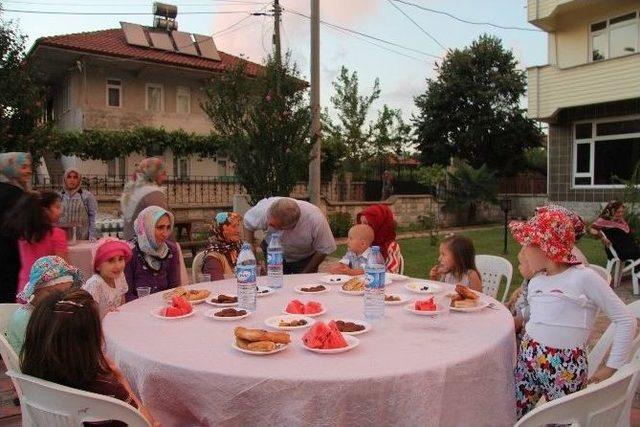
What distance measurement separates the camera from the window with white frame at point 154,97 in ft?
76.2

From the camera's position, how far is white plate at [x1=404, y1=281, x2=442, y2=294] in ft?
12.2

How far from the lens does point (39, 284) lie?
308 centimetres

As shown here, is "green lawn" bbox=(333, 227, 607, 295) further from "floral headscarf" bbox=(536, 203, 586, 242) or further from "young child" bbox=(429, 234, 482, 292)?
"floral headscarf" bbox=(536, 203, 586, 242)

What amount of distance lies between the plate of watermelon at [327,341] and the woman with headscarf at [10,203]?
3558mm

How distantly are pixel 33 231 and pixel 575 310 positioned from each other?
4.14 meters

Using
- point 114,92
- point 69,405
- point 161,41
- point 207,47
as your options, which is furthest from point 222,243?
point 207,47

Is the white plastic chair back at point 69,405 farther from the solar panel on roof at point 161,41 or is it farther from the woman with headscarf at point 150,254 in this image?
the solar panel on roof at point 161,41

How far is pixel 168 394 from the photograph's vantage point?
87.5 inches

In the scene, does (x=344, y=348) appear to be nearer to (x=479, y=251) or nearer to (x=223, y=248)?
(x=223, y=248)

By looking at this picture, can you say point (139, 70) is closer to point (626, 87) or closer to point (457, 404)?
point (626, 87)

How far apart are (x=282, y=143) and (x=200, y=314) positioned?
638 centimetres

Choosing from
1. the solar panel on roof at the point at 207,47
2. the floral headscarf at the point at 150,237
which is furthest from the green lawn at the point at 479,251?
the solar panel on roof at the point at 207,47

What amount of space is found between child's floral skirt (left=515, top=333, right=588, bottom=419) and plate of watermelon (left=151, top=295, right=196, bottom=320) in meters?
1.96

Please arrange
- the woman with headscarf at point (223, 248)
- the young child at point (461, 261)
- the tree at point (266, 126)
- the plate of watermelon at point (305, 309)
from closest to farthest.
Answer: the plate of watermelon at point (305, 309), the young child at point (461, 261), the woman with headscarf at point (223, 248), the tree at point (266, 126)
